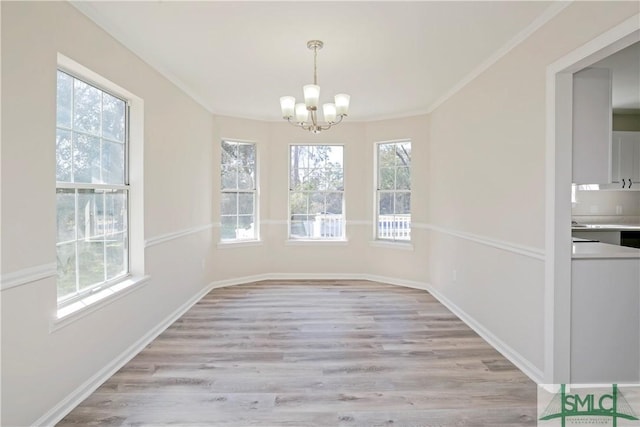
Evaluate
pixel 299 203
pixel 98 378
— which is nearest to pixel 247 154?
pixel 299 203

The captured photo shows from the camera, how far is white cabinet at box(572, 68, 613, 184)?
2.58 m

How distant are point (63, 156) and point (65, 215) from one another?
1.26 feet

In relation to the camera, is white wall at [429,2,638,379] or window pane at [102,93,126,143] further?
window pane at [102,93,126,143]

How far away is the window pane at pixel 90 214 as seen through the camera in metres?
2.62

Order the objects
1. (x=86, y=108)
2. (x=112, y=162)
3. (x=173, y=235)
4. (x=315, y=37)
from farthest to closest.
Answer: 1. (x=173, y=235)
2. (x=112, y=162)
3. (x=315, y=37)
4. (x=86, y=108)

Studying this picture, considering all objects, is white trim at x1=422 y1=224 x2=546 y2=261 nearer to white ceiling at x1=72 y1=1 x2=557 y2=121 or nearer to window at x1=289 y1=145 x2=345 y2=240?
white ceiling at x1=72 y1=1 x2=557 y2=121

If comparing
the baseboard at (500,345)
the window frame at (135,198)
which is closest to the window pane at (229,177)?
the window frame at (135,198)

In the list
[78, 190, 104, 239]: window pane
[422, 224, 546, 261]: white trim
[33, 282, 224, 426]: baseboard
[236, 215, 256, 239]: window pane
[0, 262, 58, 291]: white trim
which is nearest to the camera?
[0, 262, 58, 291]: white trim

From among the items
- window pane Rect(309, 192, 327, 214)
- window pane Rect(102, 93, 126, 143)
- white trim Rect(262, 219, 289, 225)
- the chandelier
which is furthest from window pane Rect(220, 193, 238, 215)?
the chandelier

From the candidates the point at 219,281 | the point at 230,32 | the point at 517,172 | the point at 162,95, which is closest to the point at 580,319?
the point at 517,172

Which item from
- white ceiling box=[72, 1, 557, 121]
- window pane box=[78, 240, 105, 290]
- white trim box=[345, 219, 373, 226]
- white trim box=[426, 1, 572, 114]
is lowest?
window pane box=[78, 240, 105, 290]

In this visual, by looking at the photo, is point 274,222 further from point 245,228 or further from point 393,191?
point 393,191

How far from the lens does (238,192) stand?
566 centimetres

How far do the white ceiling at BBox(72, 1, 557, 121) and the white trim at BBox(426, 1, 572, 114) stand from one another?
0.11 ft
